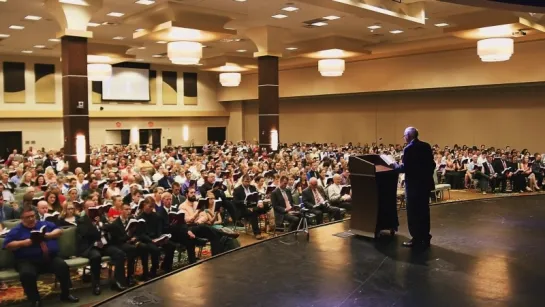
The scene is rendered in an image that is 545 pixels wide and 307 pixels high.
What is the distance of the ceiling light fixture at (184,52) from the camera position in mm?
16234

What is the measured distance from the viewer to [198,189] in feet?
39.3

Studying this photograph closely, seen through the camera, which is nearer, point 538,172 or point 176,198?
point 176,198

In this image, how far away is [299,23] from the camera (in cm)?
1833

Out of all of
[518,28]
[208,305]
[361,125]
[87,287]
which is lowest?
[87,287]

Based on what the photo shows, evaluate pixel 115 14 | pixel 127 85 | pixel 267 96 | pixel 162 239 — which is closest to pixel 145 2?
pixel 115 14

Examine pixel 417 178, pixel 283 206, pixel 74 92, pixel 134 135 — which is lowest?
pixel 283 206

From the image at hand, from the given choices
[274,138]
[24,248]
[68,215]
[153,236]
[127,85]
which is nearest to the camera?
[24,248]

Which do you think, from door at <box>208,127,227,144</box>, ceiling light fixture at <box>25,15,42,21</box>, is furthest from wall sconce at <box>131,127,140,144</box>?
ceiling light fixture at <box>25,15,42,21</box>

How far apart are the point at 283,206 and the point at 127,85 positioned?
850 inches

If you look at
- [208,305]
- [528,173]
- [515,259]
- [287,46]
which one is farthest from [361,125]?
[208,305]

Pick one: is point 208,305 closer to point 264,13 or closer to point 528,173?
point 264,13

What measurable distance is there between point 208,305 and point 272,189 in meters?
6.36

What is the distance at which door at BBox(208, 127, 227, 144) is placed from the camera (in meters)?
34.4

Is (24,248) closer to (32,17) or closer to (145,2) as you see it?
(145,2)
